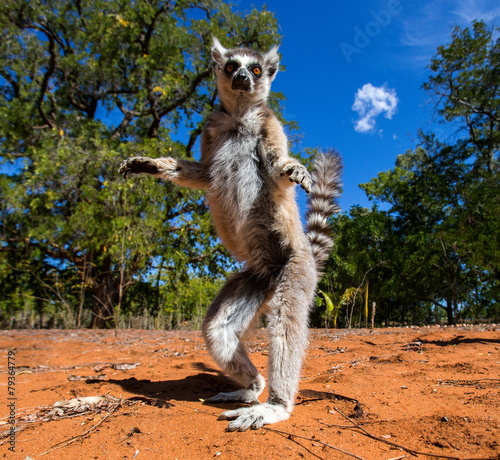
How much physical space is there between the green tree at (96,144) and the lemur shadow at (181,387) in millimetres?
7654

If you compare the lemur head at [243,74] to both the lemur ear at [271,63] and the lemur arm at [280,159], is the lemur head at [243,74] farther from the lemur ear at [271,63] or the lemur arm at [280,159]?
the lemur arm at [280,159]

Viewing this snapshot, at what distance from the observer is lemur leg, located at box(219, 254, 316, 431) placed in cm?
256

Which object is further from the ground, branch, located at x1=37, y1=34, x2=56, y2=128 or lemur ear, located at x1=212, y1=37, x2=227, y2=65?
branch, located at x1=37, y1=34, x2=56, y2=128

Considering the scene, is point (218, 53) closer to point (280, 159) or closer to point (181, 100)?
point (280, 159)

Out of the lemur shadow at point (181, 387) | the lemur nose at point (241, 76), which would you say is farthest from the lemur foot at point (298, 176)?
the lemur shadow at point (181, 387)

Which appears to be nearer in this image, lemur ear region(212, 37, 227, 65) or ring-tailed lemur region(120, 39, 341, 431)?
ring-tailed lemur region(120, 39, 341, 431)

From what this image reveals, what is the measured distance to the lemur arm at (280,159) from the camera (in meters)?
2.97

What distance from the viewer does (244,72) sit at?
395 cm

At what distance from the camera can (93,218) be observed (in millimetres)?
12430

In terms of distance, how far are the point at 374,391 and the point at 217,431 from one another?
5.48 feet

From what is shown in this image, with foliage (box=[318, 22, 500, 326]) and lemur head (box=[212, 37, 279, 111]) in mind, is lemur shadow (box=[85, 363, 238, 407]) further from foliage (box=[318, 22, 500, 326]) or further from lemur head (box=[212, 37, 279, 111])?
foliage (box=[318, 22, 500, 326])

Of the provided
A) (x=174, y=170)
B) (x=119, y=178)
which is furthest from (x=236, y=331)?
(x=119, y=178)

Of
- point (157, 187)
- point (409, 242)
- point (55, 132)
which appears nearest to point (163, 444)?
point (157, 187)

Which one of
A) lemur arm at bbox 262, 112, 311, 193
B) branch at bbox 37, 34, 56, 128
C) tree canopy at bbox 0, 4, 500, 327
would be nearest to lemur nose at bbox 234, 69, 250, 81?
lemur arm at bbox 262, 112, 311, 193
